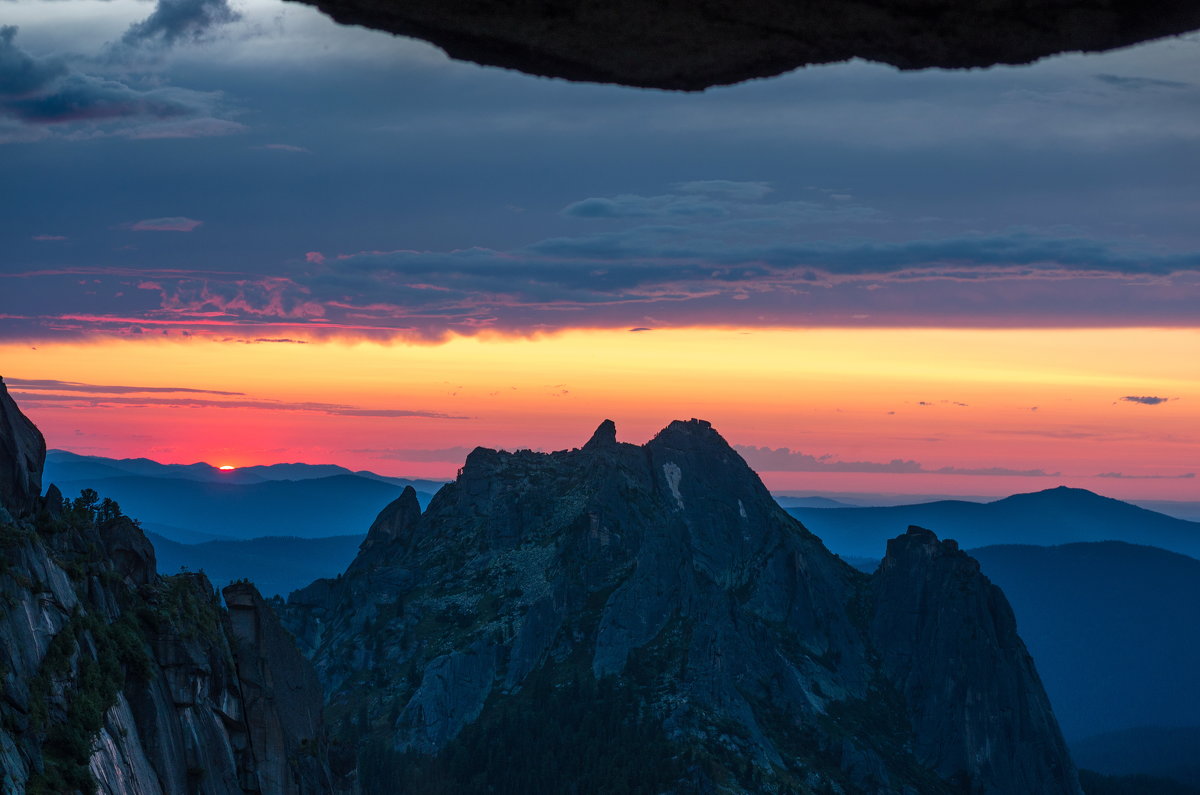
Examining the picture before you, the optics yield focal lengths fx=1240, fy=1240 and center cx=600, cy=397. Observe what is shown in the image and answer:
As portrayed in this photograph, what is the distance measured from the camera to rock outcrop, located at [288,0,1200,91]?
33.3 ft

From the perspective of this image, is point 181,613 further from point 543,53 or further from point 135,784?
point 543,53

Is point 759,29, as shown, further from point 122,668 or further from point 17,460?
point 17,460

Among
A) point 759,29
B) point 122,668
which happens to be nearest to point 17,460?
point 122,668

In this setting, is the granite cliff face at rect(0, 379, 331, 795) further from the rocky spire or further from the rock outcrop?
the rock outcrop

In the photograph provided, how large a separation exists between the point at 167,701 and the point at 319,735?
142ft

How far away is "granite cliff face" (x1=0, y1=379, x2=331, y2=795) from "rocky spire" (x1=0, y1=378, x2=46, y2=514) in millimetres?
159

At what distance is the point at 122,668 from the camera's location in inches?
3669

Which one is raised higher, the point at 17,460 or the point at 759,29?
the point at 759,29

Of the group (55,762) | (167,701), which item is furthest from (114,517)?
(55,762)

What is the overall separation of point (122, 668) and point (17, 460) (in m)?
17.7

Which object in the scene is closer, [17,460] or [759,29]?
[759,29]

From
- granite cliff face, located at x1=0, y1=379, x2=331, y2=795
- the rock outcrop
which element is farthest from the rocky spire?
the rock outcrop

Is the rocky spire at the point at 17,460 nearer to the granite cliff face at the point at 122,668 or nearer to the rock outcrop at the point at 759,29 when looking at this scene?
the granite cliff face at the point at 122,668

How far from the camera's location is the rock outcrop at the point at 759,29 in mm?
10156
